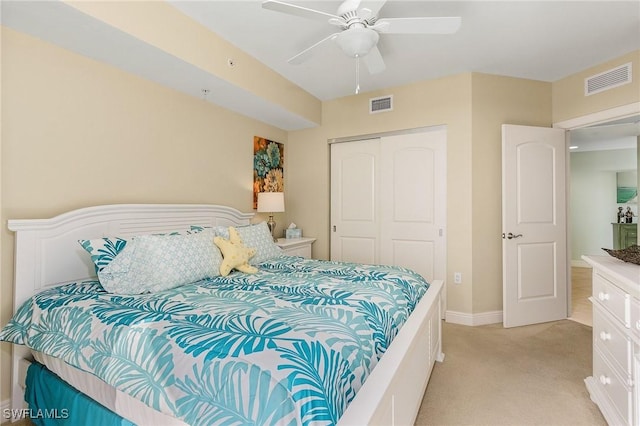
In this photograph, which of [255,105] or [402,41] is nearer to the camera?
[402,41]

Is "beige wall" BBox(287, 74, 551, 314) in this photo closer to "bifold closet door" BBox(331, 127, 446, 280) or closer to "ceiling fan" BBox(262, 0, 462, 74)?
"bifold closet door" BBox(331, 127, 446, 280)

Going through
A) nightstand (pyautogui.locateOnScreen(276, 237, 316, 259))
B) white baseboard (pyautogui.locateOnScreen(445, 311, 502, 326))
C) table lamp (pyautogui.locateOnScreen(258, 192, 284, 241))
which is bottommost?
white baseboard (pyautogui.locateOnScreen(445, 311, 502, 326))

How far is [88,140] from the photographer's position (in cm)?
226

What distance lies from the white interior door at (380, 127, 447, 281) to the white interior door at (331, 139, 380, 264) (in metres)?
0.12

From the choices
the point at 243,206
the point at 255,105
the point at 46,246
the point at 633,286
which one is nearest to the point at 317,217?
the point at 243,206

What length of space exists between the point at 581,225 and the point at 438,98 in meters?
5.23

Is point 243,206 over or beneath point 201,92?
beneath

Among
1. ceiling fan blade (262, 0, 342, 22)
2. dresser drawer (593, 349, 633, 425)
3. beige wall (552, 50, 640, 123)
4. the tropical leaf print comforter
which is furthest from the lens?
beige wall (552, 50, 640, 123)

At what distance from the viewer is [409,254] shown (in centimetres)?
364

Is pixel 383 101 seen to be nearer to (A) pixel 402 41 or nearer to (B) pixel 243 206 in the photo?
(A) pixel 402 41

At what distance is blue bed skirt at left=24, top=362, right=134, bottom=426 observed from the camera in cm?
146

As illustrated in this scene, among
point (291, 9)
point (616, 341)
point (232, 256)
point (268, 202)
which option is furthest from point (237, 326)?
point (268, 202)

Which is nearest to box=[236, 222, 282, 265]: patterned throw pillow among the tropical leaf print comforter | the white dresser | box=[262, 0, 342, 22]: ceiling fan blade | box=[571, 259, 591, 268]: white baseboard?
the tropical leaf print comforter

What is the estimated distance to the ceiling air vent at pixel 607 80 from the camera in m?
2.88
